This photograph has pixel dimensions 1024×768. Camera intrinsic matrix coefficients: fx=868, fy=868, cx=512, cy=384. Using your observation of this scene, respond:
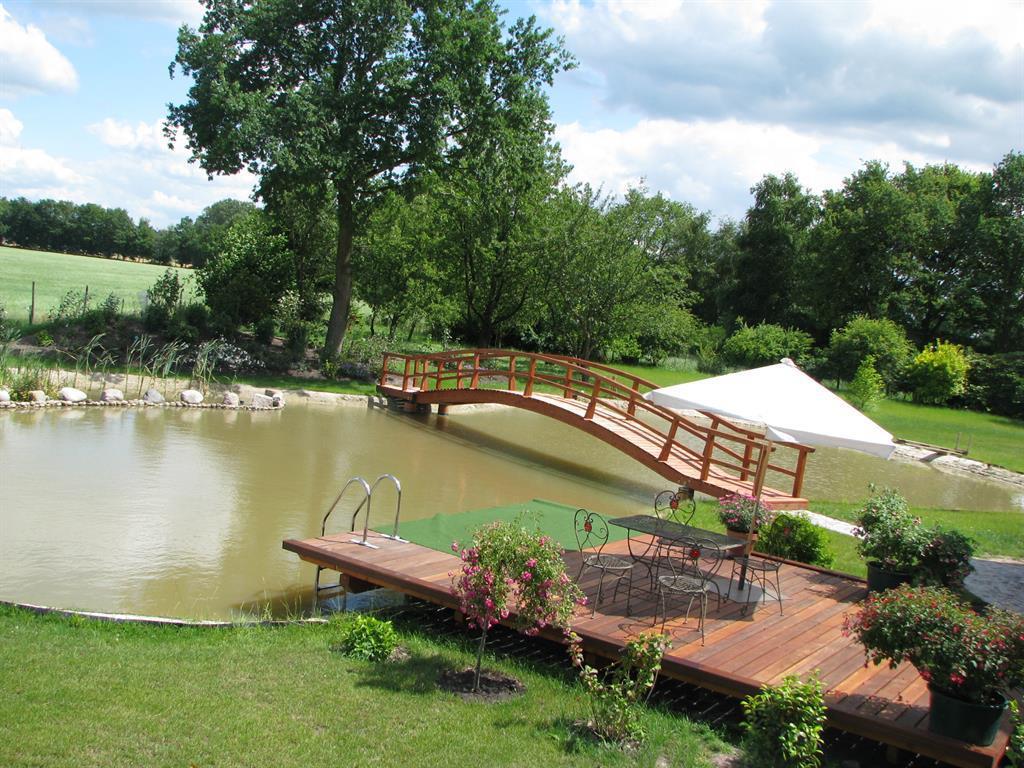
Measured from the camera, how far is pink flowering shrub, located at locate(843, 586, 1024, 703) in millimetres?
4840

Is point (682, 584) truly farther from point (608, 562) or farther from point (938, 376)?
point (938, 376)

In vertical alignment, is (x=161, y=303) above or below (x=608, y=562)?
above

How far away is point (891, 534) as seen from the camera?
26.0ft

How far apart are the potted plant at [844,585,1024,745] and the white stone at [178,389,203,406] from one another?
53.5ft

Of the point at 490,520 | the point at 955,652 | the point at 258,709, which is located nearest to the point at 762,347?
the point at 490,520

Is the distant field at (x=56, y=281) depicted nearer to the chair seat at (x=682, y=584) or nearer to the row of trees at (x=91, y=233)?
the row of trees at (x=91, y=233)

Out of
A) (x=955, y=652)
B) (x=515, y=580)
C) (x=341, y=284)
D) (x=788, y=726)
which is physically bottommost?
(x=788, y=726)

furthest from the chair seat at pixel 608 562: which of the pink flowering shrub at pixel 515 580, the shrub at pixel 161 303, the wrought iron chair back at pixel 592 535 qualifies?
the shrub at pixel 161 303

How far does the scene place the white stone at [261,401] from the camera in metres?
19.6

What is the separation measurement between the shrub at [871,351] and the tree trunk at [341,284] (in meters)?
20.7

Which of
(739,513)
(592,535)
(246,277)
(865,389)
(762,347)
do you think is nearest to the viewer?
(739,513)

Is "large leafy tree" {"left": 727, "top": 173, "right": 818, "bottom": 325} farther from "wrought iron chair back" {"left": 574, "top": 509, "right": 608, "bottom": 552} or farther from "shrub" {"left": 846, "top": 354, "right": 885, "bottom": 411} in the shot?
"wrought iron chair back" {"left": 574, "top": 509, "right": 608, "bottom": 552}

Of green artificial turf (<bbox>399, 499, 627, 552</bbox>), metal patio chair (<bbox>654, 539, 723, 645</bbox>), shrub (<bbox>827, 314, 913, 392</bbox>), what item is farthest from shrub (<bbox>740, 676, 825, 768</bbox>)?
shrub (<bbox>827, 314, 913, 392</bbox>)

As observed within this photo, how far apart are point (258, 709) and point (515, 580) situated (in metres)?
1.82
